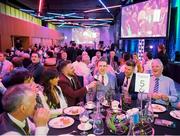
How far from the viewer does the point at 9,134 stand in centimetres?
128

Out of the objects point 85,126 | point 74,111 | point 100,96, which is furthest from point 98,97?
point 85,126

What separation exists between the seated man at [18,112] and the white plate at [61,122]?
13.1 inches

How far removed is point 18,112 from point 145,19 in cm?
549

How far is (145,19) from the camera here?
20.3 ft

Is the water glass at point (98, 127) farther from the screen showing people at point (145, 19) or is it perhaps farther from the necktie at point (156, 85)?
the screen showing people at point (145, 19)

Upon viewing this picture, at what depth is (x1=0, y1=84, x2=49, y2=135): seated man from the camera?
4.86 feet

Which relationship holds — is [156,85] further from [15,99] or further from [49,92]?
[15,99]

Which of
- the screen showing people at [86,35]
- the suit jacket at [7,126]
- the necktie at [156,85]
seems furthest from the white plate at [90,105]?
the screen showing people at [86,35]

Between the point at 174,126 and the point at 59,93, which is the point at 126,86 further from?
the point at 174,126

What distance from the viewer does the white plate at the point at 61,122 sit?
6.13ft

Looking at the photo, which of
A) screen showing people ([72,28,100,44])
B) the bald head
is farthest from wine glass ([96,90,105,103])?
screen showing people ([72,28,100,44])

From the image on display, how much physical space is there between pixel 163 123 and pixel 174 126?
97mm

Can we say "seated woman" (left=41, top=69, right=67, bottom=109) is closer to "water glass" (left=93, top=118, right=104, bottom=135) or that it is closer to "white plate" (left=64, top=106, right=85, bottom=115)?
"white plate" (left=64, top=106, right=85, bottom=115)

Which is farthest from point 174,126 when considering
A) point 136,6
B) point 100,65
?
point 136,6
